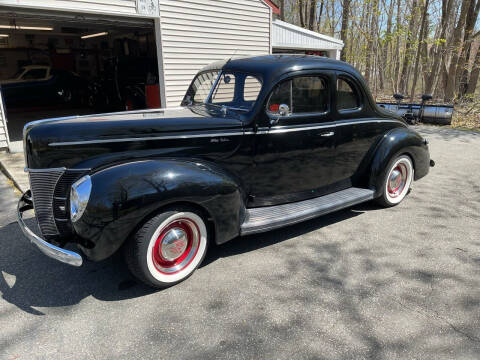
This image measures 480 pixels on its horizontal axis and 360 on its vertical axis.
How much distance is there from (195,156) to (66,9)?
577cm

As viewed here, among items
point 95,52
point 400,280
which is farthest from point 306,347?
point 95,52

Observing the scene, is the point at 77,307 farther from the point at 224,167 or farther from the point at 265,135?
the point at 265,135

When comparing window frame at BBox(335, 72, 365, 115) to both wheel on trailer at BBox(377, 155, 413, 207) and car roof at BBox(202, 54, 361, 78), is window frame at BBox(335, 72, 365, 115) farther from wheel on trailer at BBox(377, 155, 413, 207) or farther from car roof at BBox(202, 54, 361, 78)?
wheel on trailer at BBox(377, 155, 413, 207)

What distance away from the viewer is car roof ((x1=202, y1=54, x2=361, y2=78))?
11.9 feet

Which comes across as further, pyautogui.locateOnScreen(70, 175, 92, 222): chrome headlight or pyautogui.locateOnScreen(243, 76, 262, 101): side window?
pyautogui.locateOnScreen(243, 76, 262, 101): side window

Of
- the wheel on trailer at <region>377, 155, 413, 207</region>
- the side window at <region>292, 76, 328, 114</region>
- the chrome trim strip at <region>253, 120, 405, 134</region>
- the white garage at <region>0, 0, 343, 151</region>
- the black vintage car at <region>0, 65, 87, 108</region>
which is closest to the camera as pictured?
the chrome trim strip at <region>253, 120, 405, 134</region>

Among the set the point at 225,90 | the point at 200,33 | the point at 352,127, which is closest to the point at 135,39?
the point at 200,33

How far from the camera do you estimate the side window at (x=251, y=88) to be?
11.7 ft

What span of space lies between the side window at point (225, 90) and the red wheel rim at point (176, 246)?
4.96 feet

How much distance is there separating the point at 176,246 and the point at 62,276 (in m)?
1.11

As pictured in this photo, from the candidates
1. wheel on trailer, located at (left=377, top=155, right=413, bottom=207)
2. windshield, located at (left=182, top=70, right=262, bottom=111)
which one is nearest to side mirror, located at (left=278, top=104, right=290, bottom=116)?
windshield, located at (left=182, top=70, right=262, bottom=111)

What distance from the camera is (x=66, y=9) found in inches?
275

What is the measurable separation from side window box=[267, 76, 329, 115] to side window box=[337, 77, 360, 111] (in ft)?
0.68

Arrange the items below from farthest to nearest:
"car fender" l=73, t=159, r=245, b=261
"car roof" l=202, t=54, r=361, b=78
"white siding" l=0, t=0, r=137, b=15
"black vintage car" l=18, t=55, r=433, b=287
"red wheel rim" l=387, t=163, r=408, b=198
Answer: "white siding" l=0, t=0, r=137, b=15, "red wheel rim" l=387, t=163, r=408, b=198, "car roof" l=202, t=54, r=361, b=78, "black vintage car" l=18, t=55, r=433, b=287, "car fender" l=73, t=159, r=245, b=261
